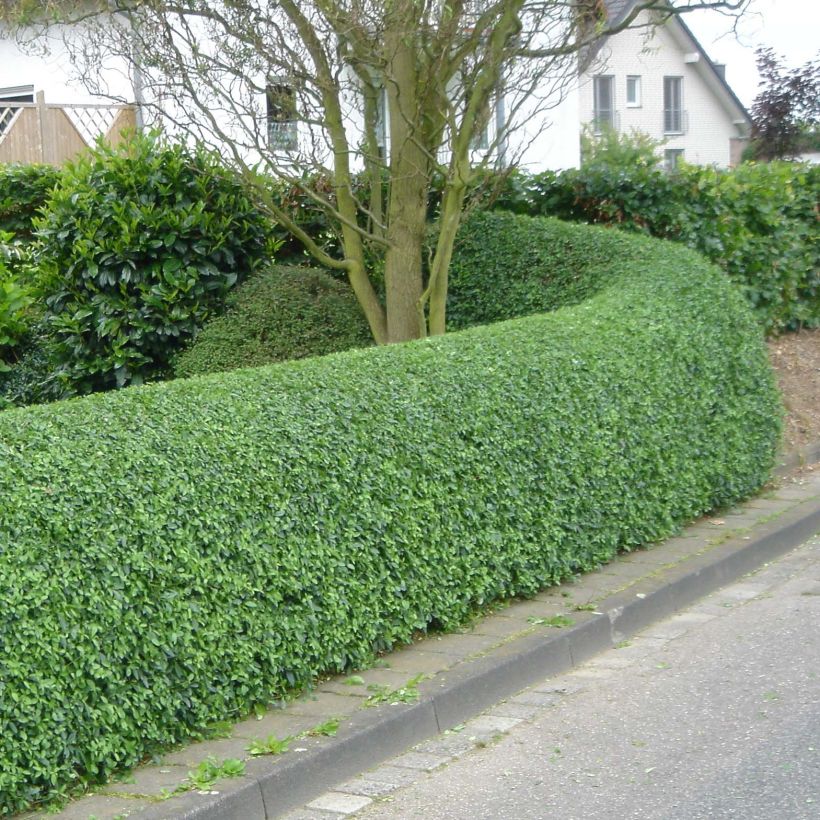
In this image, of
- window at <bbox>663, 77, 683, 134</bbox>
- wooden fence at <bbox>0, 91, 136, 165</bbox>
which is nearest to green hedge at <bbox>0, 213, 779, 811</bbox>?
wooden fence at <bbox>0, 91, 136, 165</bbox>

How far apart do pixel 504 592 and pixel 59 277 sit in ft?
15.7

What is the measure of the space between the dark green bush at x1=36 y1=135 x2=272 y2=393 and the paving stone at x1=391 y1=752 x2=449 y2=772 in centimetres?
504

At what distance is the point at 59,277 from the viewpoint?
29.4 feet

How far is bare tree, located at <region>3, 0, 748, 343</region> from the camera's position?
27.2 ft

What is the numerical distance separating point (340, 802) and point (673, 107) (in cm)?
4395

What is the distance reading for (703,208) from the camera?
11.1 meters

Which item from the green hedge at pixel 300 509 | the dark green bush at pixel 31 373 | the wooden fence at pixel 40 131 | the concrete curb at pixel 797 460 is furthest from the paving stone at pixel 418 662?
the wooden fence at pixel 40 131

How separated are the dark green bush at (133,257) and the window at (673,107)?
38.0 metres

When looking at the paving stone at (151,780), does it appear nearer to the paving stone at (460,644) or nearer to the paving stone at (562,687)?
the paving stone at (460,644)

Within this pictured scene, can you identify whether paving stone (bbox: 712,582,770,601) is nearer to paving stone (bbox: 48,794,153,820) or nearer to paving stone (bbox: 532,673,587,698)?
paving stone (bbox: 532,673,587,698)

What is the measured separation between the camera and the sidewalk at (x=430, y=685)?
3949mm

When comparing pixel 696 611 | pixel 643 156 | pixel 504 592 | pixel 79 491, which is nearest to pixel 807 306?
pixel 643 156

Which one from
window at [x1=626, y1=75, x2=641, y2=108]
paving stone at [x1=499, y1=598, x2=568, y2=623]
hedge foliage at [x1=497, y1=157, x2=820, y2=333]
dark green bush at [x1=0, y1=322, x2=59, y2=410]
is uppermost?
window at [x1=626, y1=75, x2=641, y2=108]

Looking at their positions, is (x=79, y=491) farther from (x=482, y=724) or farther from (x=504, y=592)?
(x=504, y=592)
